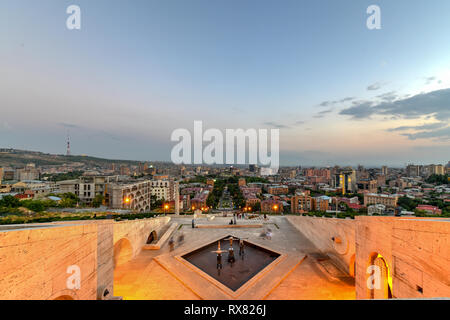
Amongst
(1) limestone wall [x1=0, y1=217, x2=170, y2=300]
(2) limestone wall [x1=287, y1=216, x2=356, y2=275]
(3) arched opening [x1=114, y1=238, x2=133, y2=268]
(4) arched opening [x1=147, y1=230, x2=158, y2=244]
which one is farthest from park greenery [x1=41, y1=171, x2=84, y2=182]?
(2) limestone wall [x1=287, y1=216, x2=356, y2=275]

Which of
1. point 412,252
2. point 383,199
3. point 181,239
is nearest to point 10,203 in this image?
point 181,239

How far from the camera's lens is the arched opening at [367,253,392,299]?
21.1ft

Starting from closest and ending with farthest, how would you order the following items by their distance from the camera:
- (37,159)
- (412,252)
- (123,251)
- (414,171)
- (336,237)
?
(412,252) → (336,237) → (123,251) → (37,159) → (414,171)

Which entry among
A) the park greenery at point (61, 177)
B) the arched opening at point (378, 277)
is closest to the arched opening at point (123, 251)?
the arched opening at point (378, 277)

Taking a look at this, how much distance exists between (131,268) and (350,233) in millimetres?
11114

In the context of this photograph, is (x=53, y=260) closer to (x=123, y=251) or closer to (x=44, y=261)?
(x=44, y=261)

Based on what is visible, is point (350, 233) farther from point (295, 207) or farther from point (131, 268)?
point (295, 207)

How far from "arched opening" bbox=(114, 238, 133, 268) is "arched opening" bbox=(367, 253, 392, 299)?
11.3 meters

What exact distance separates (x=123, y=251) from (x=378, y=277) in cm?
1194

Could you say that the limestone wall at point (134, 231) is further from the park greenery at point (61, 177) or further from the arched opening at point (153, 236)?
the park greenery at point (61, 177)

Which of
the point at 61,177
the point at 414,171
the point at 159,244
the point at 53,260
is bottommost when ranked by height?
the point at 159,244

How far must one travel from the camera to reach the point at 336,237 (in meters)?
10.1

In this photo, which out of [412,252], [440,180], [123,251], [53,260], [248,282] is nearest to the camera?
[53,260]
